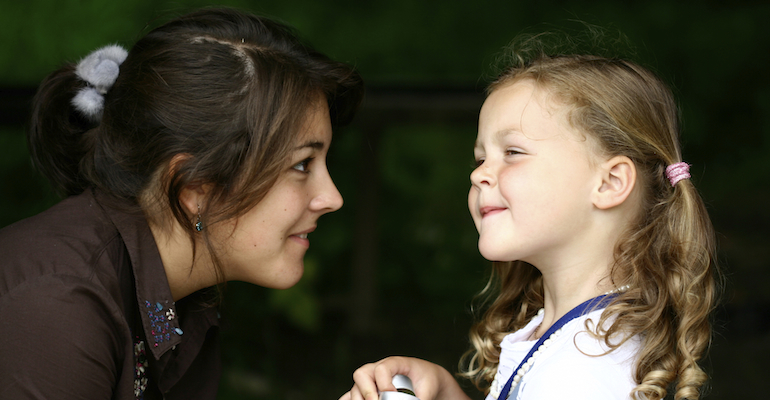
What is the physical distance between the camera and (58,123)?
5.28 feet

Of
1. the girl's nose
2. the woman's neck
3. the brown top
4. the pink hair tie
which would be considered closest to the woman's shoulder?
the brown top

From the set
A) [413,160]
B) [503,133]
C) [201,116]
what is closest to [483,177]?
[503,133]

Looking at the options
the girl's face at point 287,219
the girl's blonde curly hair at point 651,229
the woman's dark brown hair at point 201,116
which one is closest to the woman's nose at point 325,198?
the girl's face at point 287,219

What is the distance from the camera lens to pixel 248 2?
296cm

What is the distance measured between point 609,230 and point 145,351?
105cm

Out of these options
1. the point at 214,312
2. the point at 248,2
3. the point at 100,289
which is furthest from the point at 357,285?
the point at 100,289

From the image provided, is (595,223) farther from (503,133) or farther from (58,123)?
(58,123)

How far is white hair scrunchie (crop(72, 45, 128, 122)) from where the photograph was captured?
1.52m

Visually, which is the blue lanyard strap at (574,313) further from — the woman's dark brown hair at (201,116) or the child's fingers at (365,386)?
the woman's dark brown hair at (201,116)

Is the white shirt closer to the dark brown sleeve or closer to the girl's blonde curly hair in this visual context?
the girl's blonde curly hair

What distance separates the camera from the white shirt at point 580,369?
109 cm

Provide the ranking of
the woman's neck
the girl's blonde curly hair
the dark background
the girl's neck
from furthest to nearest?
1. the dark background
2. the woman's neck
3. the girl's neck
4. the girl's blonde curly hair

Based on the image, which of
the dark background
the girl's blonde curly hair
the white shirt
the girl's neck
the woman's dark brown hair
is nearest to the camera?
the white shirt

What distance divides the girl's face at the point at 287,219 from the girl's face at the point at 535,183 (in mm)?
417
